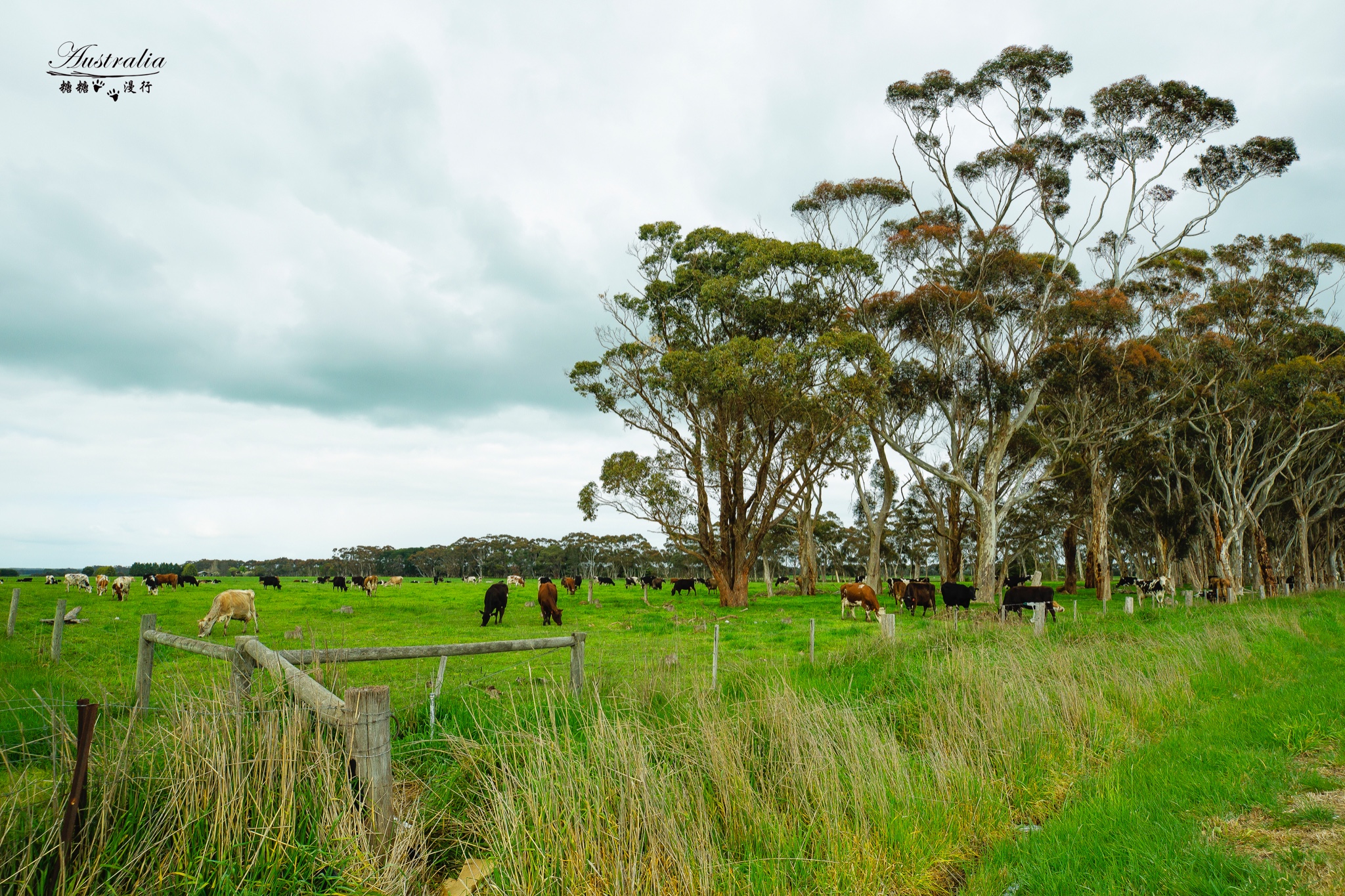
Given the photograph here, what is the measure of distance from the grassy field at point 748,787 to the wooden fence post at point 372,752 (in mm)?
116

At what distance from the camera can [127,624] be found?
19.1 metres

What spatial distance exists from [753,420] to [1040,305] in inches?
483

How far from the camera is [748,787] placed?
5117 mm

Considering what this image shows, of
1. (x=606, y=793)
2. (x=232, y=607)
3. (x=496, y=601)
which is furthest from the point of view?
(x=496, y=601)

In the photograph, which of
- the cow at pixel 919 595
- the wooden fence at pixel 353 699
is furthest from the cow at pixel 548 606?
the wooden fence at pixel 353 699

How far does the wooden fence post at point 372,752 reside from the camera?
12.9ft

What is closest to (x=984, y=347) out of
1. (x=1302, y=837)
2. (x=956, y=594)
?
(x=956, y=594)

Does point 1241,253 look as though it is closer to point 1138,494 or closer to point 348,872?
point 1138,494

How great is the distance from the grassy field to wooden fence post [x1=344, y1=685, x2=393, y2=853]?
116 millimetres

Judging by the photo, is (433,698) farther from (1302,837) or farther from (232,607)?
(232,607)

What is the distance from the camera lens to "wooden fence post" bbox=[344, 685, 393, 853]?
3945 millimetres

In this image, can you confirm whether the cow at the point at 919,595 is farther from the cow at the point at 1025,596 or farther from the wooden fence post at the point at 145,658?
the wooden fence post at the point at 145,658

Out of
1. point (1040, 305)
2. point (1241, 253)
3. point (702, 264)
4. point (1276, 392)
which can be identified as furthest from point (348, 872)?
point (1241, 253)

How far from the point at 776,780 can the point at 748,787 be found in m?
0.53
